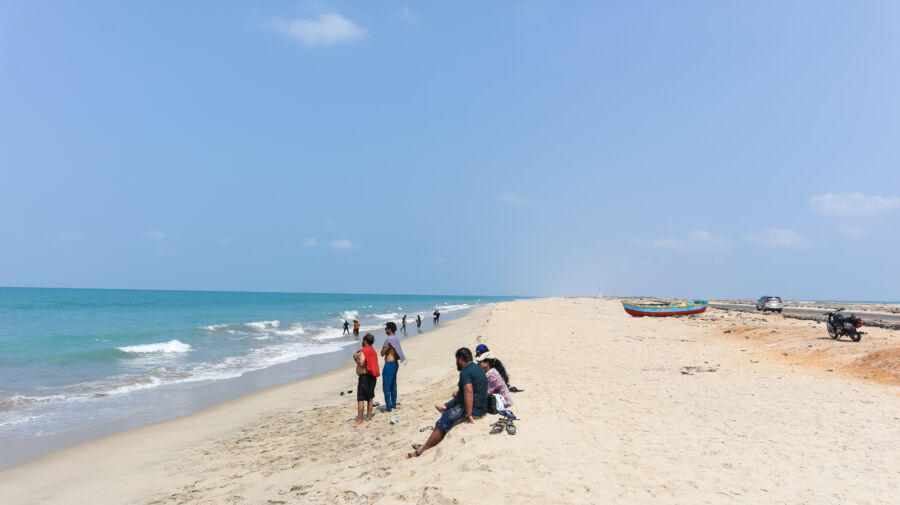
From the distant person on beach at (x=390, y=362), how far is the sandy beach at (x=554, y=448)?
2.04 ft

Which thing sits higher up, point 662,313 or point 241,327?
point 662,313

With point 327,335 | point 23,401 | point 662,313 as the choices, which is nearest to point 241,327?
point 327,335

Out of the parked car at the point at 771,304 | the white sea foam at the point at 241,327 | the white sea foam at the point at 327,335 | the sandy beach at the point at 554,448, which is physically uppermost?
the parked car at the point at 771,304

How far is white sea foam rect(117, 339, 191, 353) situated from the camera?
1010 inches

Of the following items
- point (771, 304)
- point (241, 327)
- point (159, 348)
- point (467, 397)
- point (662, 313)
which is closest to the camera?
point (467, 397)

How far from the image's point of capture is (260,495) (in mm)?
6660

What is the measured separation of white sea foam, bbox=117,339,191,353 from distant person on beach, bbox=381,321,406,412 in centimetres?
2088

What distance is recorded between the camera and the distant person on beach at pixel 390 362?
10109mm

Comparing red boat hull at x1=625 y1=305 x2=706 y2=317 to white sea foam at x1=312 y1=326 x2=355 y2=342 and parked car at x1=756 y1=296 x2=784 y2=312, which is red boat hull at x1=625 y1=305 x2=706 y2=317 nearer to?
parked car at x1=756 y1=296 x2=784 y2=312

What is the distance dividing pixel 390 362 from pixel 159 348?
2246 cm

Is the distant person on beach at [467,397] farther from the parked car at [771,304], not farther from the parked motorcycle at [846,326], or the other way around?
the parked car at [771,304]

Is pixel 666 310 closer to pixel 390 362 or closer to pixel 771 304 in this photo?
pixel 771 304

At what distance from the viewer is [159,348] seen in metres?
27.0

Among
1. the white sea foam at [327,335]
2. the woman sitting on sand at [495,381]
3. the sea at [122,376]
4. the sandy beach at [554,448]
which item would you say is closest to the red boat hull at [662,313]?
the white sea foam at [327,335]
